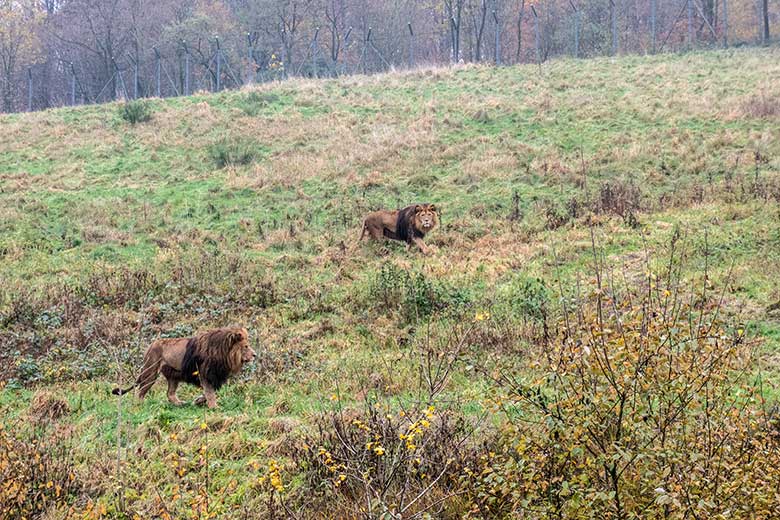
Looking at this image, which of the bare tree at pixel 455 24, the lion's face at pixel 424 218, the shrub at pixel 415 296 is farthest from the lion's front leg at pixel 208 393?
the bare tree at pixel 455 24

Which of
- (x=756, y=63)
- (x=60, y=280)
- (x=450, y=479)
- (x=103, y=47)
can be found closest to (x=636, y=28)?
(x=756, y=63)

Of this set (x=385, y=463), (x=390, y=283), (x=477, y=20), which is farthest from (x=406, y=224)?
(x=477, y=20)

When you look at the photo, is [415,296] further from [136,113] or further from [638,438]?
[136,113]

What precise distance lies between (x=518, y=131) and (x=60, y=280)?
16.0m

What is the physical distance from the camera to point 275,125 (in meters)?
27.1

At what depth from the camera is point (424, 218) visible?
45.5 ft

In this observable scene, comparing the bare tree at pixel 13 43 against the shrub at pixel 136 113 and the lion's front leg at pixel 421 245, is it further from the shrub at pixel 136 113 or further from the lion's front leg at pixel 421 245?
the lion's front leg at pixel 421 245

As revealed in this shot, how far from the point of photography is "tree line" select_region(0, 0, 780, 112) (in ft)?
156

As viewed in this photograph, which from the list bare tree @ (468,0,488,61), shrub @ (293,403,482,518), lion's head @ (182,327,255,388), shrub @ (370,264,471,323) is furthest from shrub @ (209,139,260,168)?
bare tree @ (468,0,488,61)

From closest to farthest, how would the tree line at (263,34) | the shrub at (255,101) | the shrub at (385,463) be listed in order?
the shrub at (385,463), the shrub at (255,101), the tree line at (263,34)

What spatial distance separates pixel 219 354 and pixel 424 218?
7350 millimetres

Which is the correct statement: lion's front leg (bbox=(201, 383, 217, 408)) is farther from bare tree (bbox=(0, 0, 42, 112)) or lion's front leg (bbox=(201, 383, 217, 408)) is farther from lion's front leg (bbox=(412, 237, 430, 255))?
bare tree (bbox=(0, 0, 42, 112))

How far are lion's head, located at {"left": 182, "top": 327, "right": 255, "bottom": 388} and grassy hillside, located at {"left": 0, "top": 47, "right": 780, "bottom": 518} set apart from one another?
46cm

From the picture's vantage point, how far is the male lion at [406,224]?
13906 mm
